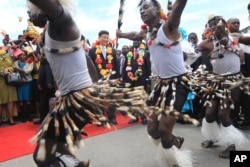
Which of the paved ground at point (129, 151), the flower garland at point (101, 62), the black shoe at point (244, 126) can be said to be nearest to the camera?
the paved ground at point (129, 151)

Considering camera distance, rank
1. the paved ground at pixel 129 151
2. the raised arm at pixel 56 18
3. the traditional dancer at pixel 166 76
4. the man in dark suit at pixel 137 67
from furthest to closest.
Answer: the man in dark suit at pixel 137 67 → the paved ground at pixel 129 151 → the traditional dancer at pixel 166 76 → the raised arm at pixel 56 18

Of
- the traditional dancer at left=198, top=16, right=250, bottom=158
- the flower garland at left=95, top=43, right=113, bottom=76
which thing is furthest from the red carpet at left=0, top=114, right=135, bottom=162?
the traditional dancer at left=198, top=16, right=250, bottom=158

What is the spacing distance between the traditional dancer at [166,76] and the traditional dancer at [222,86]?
0.55 meters

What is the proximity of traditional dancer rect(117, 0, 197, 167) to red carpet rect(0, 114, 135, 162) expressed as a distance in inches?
80.4

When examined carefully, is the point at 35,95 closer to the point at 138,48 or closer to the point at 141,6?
the point at 138,48

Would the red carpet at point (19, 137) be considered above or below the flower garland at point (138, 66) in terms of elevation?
below

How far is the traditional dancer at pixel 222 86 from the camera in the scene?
3689 mm

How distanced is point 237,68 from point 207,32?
0.62 meters

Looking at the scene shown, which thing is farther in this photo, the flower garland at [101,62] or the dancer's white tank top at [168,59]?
the flower garland at [101,62]

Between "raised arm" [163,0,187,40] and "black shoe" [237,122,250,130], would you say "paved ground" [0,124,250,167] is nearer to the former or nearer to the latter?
"black shoe" [237,122,250,130]

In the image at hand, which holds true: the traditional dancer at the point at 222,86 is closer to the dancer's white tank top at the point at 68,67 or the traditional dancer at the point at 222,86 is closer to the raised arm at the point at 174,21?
the raised arm at the point at 174,21

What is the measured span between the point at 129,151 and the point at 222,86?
55.8 inches

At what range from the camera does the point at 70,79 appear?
7.81 ft

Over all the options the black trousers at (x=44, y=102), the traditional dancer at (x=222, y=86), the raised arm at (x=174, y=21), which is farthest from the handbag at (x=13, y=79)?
the raised arm at (x=174, y=21)
